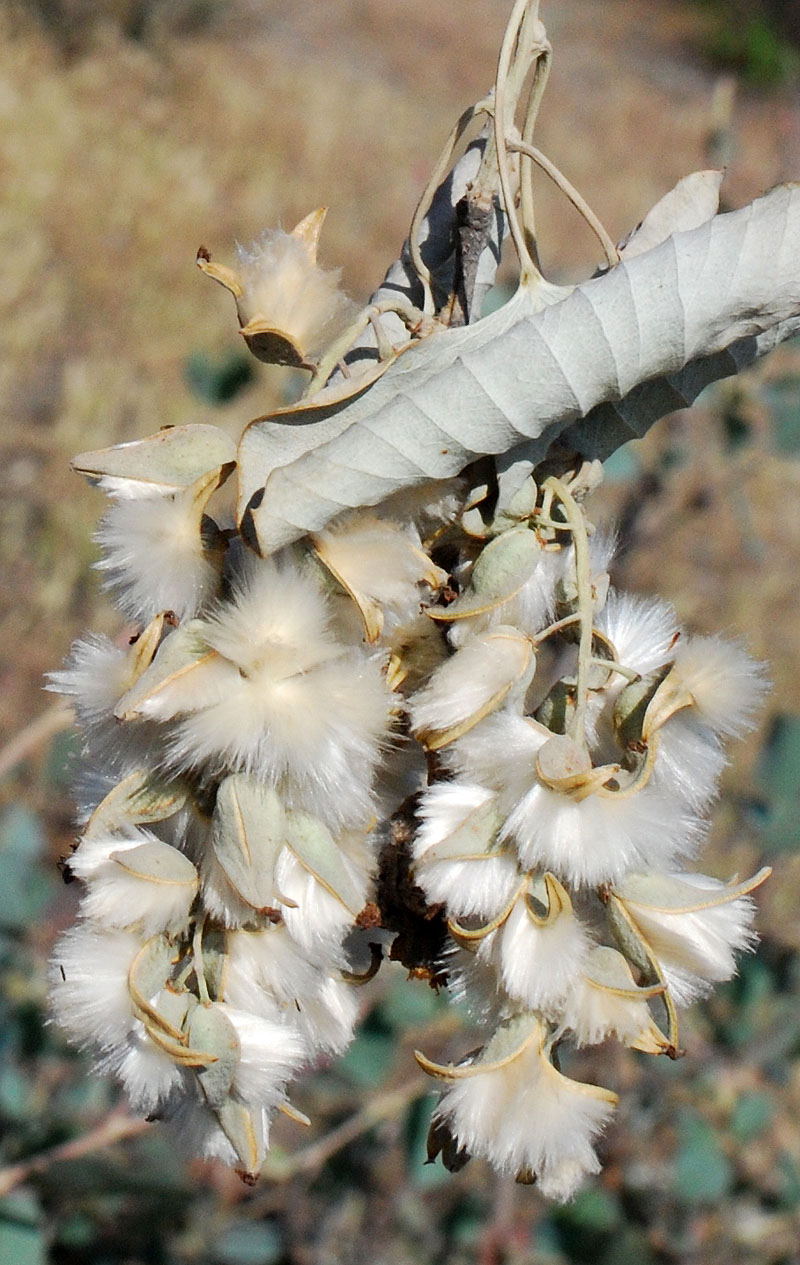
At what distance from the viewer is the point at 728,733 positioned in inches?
29.0

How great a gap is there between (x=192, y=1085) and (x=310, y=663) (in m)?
0.27

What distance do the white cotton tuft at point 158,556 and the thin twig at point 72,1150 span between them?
0.96m

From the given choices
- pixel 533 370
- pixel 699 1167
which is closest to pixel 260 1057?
pixel 533 370

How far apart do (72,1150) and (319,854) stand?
105 cm

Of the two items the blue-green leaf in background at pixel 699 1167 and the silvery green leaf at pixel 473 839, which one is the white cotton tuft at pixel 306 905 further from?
the blue-green leaf in background at pixel 699 1167

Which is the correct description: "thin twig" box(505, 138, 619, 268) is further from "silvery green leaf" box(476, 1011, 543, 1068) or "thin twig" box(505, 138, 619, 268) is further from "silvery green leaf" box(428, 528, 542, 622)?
"silvery green leaf" box(476, 1011, 543, 1068)

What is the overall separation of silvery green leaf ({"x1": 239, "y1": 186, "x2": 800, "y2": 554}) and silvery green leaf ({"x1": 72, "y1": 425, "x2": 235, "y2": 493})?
0.13ft

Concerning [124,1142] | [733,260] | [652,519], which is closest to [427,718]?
[733,260]

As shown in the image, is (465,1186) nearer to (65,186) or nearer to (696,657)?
(696,657)

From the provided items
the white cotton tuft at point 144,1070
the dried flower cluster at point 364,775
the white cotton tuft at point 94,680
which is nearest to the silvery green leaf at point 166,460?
the dried flower cluster at point 364,775

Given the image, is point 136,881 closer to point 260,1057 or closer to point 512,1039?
point 260,1057

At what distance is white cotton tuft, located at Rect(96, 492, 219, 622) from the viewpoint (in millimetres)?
679

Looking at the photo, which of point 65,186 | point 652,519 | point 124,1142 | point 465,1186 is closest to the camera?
point 124,1142

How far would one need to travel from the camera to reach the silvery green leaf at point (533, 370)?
26.3 inches
